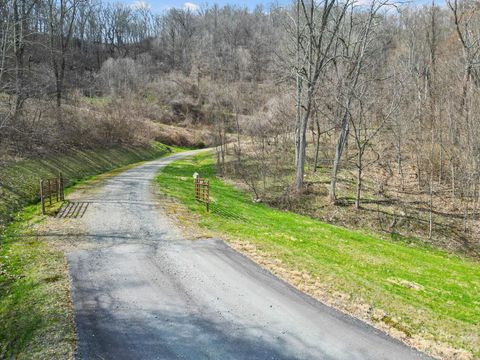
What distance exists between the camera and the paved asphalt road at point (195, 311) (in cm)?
670

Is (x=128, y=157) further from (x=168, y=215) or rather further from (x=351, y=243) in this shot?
(x=351, y=243)

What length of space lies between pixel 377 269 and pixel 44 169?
1777 cm

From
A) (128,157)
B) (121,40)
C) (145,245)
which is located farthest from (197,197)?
(121,40)

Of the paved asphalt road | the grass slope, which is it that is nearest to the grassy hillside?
the grass slope

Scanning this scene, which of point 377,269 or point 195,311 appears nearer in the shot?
point 195,311

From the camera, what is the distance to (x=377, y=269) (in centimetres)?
1162

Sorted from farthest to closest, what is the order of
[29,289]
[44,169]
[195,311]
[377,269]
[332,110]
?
[332,110]
[44,169]
[377,269]
[29,289]
[195,311]

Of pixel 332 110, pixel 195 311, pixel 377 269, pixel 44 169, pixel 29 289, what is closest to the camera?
pixel 195 311

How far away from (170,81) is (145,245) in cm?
6715

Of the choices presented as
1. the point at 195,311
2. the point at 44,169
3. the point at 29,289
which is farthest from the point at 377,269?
the point at 44,169

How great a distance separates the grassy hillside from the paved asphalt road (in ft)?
18.6

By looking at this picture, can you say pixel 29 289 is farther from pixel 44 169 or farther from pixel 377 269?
pixel 44 169

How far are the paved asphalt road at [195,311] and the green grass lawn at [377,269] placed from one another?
3.43ft

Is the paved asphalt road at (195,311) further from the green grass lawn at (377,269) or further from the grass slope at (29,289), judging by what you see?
the green grass lawn at (377,269)
